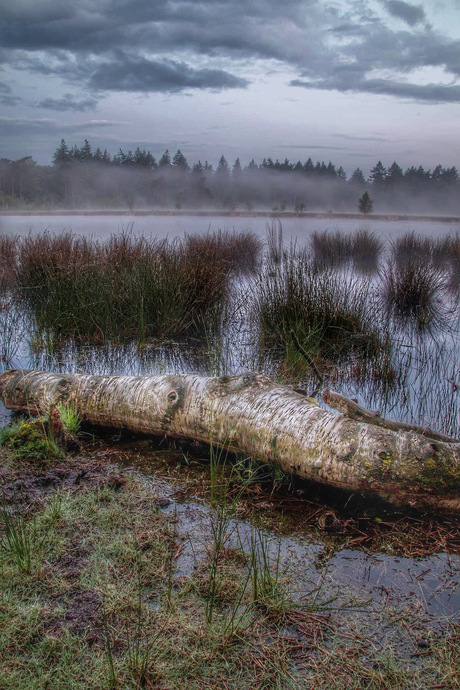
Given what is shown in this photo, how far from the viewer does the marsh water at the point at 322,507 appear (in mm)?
2225

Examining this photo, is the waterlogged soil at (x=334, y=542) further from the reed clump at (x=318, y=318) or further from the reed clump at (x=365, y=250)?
the reed clump at (x=365, y=250)

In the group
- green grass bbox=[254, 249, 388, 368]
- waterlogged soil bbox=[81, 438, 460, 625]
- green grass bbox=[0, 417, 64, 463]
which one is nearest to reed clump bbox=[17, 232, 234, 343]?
green grass bbox=[254, 249, 388, 368]

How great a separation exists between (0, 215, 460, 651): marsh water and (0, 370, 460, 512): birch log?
20cm

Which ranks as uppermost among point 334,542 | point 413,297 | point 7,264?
point 7,264

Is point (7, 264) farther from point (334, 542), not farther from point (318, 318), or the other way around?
point (334, 542)

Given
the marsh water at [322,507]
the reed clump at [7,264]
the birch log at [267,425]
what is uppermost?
the reed clump at [7,264]

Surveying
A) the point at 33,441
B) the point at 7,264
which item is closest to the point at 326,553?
the point at 33,441

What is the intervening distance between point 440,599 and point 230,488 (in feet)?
4.41

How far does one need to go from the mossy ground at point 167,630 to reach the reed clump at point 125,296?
4376mm

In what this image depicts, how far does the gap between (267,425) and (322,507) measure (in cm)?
59

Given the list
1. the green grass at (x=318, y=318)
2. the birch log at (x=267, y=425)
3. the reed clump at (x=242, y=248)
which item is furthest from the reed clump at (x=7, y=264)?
the birch log at (x=267, y=425)

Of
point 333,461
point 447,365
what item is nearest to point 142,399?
point 333,461

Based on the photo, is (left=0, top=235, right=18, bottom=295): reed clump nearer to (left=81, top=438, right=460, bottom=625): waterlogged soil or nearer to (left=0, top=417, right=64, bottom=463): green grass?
(left=0, top=417, right=64, bottom=463): green grass

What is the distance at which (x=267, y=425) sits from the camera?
3.24m
